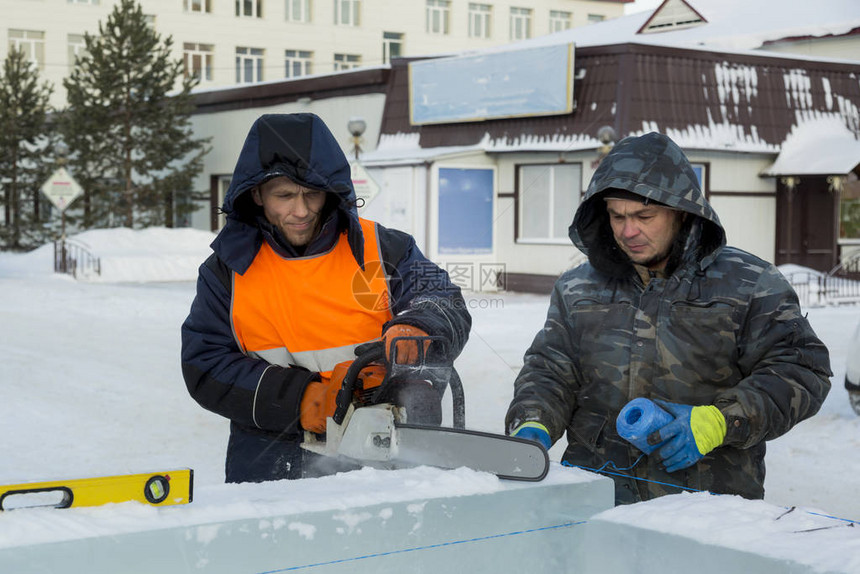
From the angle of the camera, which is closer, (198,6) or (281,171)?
(281,171)

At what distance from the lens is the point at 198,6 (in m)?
37.9

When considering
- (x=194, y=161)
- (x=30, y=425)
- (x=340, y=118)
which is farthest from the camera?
(x=194, y=161)

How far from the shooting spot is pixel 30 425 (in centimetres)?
658

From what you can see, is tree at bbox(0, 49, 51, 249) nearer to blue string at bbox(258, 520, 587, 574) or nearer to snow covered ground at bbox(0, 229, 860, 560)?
snow covered ground at bbox(0, 229, 860, 560)

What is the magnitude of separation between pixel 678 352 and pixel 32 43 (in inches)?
1506

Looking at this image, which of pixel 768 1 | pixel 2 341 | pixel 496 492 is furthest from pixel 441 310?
pixel 768 1

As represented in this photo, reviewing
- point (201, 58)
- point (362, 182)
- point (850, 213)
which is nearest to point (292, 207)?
point (362, 182)

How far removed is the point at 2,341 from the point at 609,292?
882 centimetres

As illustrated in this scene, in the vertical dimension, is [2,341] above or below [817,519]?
below

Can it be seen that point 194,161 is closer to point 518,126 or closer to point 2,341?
point 518,126

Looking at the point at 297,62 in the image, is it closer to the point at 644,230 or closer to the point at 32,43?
the point at 32,43

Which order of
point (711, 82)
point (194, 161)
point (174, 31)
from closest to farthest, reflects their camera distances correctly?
point (711, 82) → point (194, 161) → point (174, 31)

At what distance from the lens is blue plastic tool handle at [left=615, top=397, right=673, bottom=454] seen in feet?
7.32

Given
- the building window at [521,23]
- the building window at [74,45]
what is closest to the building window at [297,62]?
the building window at [74,45]
